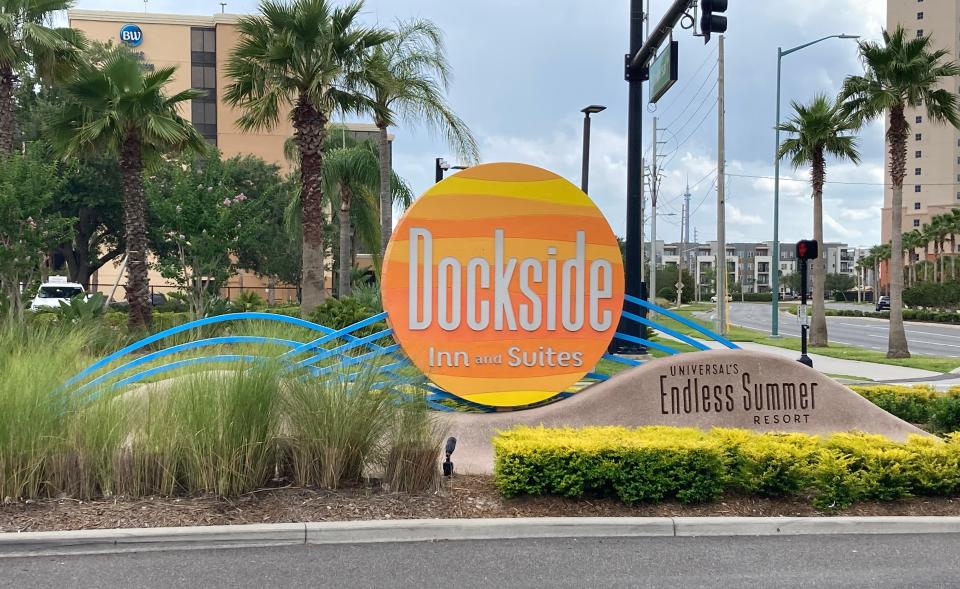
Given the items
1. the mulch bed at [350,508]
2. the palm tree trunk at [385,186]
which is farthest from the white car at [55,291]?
the mulch bed at [350,508]

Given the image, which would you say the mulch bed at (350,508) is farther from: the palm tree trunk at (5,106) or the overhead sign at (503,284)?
the palm tree trunk at (5,106)

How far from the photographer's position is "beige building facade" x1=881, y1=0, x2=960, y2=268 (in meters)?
112

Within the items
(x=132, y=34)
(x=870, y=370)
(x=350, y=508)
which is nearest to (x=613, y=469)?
(x=350, y=508)

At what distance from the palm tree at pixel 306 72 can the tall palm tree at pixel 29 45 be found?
7.57 meters

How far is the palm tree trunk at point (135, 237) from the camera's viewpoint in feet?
70.6

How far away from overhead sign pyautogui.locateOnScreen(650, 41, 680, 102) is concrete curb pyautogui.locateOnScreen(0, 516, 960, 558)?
25.2 feet

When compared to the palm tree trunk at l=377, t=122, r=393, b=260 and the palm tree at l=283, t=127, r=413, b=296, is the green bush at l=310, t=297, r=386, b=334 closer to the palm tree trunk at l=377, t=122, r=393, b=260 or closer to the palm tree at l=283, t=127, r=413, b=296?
the palm tree trunk at l=377, t=122, r=393, b=260

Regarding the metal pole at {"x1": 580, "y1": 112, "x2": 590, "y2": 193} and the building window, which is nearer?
the metal pole at {"x1": 580, "y1": 112, "x2": 590, "y2": 193}

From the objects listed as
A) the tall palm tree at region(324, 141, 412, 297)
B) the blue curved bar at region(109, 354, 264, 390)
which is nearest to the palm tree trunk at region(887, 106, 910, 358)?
the tall palm tree at region(324, 141, 412, 297)

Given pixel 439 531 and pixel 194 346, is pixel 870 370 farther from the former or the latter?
pixel 439 531

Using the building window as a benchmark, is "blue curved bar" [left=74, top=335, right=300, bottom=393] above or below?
below

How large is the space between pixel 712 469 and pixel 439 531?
7.76ft

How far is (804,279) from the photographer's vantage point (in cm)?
1495

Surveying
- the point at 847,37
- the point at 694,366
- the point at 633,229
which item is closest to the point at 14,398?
the point at 694,366
